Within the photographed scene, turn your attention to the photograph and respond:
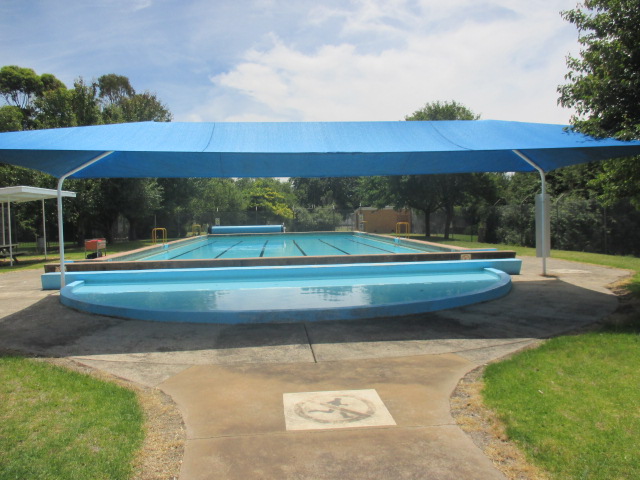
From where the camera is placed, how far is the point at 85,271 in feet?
32.9

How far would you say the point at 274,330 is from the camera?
5.97 m

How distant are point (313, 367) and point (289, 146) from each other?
4.01 meters

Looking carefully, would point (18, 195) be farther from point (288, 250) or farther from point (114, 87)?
point (114, 87)

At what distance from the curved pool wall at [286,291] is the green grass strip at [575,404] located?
8.34 ft

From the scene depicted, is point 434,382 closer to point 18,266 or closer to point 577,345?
point 577,345

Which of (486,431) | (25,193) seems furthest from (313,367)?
(25,193)

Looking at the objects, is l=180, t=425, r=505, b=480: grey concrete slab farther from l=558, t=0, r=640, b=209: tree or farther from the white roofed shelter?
the white roofed shelter

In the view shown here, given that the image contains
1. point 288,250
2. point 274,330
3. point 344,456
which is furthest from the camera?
point 288,250

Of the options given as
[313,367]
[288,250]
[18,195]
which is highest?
[18,195]

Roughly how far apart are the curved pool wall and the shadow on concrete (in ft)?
0.66

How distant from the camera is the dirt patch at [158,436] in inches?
104

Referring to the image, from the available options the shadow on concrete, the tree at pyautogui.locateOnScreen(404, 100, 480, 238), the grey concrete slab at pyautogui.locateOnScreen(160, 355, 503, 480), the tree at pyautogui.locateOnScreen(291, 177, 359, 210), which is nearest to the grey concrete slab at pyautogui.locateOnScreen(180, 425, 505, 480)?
the grey concrete slab at pyautogui.locateOnScreen(160, 355, 503, 480)

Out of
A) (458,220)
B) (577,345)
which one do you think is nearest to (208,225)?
(458,220)

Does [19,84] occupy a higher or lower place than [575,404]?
higher
